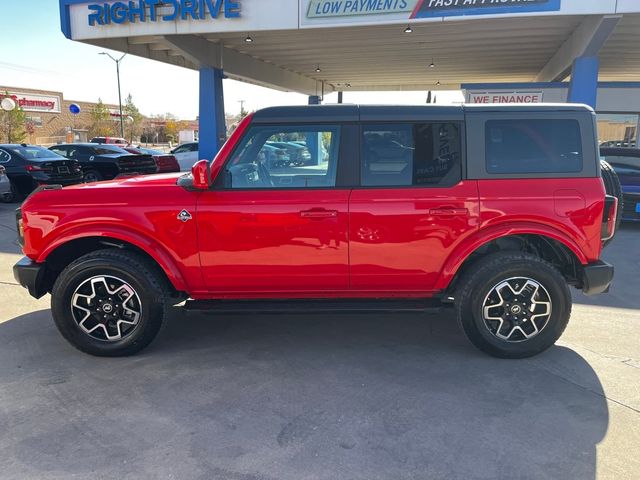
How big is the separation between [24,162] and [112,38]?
4.36 metres

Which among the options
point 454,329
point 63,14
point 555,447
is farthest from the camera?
point 63,14

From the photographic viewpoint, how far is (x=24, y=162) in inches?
485

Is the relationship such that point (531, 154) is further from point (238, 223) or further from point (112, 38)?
point (112, 38)

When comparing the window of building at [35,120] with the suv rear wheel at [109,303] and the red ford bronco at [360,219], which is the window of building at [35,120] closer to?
the suv rear wheel at [109,303]

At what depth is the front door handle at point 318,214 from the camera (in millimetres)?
3678

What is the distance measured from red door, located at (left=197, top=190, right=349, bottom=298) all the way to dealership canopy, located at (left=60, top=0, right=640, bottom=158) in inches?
374

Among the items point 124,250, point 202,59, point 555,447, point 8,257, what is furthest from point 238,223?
point 202,59

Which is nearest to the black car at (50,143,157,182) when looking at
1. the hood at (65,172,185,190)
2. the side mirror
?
the hood at (65,172,185,190)

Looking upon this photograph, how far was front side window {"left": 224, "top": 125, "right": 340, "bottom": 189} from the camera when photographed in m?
3.76

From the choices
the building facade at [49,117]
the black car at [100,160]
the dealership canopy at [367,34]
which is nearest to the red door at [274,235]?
the dealership canopy at [367,34]

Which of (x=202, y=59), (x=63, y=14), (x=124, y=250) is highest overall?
(x=63, y=14)

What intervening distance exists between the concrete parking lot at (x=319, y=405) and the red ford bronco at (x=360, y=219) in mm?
383

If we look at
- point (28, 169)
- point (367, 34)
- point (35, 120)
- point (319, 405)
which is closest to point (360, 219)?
point (319, 405)

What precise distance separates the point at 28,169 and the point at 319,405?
1192cm
